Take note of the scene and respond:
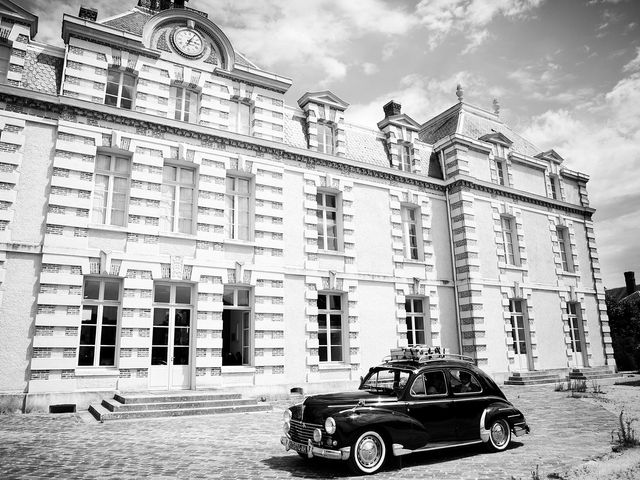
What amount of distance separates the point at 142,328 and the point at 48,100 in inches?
276

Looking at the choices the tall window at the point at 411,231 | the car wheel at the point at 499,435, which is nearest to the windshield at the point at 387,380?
the car wheel at the point at 499,435

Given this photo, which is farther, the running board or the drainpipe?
the drainpipe

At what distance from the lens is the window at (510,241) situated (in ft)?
74.3

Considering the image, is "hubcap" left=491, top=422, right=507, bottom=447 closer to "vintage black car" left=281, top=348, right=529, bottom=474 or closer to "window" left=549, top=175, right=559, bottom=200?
"vintage black car" left=281, top=348, right=529, bottom=474

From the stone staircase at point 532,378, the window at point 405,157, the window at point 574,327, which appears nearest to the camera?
the stone staircase at point 532,378

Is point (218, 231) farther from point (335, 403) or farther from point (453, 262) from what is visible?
point (453, 262)

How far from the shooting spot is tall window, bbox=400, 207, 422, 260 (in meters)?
20.3

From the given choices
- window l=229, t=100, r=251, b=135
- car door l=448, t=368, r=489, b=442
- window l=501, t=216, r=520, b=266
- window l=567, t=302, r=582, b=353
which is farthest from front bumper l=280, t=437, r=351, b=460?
window l=567, t=302, r=582, b=353

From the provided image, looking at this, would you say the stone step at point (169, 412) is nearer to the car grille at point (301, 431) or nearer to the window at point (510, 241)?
the car grille at point (301, 431)

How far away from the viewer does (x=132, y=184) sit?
47.4 feet

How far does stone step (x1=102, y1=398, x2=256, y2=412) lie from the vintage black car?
220 inches

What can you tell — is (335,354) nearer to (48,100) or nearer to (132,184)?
(132,184)

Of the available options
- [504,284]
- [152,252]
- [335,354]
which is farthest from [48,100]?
[504,284]

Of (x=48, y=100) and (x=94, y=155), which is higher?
(x=48, y=100)
